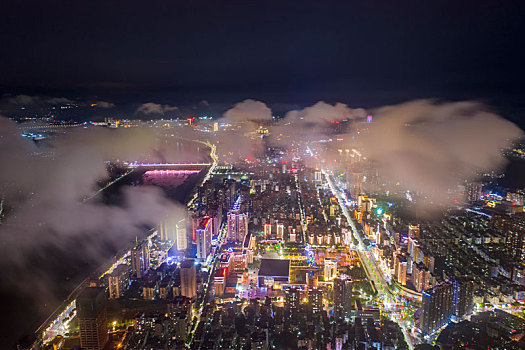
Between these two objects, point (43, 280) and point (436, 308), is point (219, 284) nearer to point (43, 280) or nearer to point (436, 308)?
point (43, 280)

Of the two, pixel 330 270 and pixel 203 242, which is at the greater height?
pixel 203 242

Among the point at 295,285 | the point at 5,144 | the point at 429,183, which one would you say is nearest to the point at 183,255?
the point at 295,285

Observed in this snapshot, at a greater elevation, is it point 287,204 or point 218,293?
point 287,204

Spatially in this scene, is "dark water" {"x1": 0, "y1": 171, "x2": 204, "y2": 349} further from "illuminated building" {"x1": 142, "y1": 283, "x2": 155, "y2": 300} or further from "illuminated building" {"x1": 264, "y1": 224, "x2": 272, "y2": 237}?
"illuminated building" {"x1": 264, "y1": 224, "x2": 272, "y2": 237}

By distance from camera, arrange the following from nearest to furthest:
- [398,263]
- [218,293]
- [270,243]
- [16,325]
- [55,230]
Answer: [16,325] < [218,293] < [398,263] < [55,230] < [270,243]

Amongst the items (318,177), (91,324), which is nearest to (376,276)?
(91,324)

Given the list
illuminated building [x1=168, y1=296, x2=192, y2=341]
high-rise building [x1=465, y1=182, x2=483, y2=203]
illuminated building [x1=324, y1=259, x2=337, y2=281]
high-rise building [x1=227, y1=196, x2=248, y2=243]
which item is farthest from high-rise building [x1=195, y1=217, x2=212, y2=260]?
high-rise building [x1=465, y1=182, x2=483, y2=203]

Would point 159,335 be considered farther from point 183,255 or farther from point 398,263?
point 398,263
